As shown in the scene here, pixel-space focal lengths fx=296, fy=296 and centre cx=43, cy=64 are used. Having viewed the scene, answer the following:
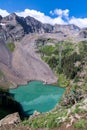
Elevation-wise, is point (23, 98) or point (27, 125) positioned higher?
point (27, 125)

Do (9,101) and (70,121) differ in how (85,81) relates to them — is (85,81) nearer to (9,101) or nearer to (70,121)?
(70,121)

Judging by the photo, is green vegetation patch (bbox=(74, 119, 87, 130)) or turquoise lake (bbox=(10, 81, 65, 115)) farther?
turquoise lake (bbox=(10, 81, 65, 115))

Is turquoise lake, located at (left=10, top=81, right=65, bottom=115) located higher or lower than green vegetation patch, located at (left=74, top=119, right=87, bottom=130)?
lower

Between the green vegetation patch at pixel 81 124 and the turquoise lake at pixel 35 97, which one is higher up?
the green vegetation patch at pixel 81 124

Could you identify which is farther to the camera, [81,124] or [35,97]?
[35,97]

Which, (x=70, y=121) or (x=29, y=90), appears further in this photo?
(x=29, y=90)

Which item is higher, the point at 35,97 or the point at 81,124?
the point at 81,124

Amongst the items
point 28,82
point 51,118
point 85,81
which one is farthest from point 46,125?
point 28,82

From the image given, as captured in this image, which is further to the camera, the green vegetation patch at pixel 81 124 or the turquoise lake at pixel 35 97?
the turquoise lake at pixel 35 97
